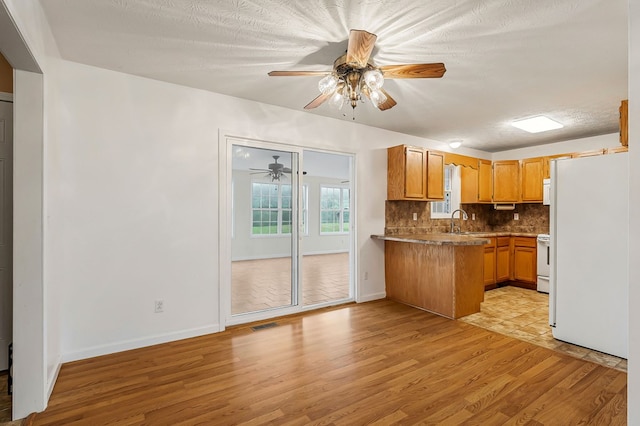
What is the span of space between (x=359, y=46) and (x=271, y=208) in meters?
2.61

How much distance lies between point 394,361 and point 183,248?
222cm

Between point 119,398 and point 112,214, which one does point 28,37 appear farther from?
point 119,398

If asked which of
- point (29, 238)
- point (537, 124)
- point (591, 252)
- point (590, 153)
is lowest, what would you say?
point (591, 252)

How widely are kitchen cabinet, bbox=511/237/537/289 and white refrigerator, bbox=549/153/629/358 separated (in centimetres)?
229

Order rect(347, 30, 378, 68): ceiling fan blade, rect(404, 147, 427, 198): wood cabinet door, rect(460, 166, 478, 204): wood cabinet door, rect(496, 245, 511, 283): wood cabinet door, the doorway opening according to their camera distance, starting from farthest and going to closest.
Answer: rect(460, 166, 478, 204): wood cabinet door < rect(496, 245, 511, 283): wood cabinet door < rect(404, 147, 427, 198): wood cabinet door < the doorway opening < rect(347, 30, 378, 68): ceiling fan blade

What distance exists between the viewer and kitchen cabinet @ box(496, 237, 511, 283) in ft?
17.7

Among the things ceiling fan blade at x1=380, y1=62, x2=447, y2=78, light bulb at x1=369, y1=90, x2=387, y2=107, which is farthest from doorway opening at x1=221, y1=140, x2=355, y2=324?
ceiling fan blade at x1=380, y1=62, x2=447, y2=78

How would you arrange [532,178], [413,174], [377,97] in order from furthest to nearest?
[532,178], [413,174], [377,97]

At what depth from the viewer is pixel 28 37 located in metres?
1.70

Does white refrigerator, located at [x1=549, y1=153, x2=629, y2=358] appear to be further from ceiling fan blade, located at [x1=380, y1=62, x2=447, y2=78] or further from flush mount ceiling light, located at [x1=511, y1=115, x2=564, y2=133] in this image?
ceiling fan blade, located at [x1=380, y1=62, x2=447, y2=78]

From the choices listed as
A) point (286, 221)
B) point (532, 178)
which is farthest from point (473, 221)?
point (286, 221)

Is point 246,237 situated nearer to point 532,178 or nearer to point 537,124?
point 537,124

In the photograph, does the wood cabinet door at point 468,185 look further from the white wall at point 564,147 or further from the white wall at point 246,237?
the white wall at point 246,237

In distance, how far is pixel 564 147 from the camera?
5305mm
